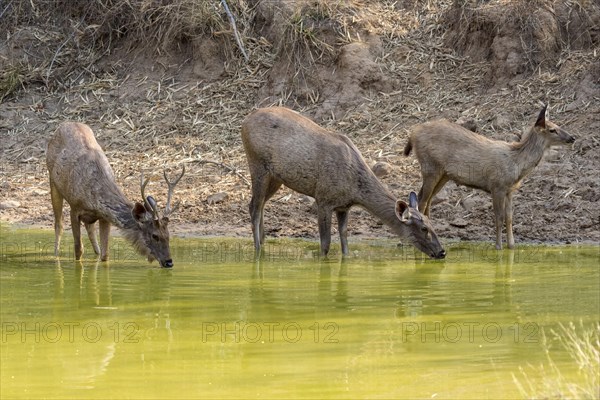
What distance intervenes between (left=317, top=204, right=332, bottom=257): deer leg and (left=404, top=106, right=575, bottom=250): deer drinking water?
65.6 inches

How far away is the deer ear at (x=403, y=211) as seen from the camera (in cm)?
1453

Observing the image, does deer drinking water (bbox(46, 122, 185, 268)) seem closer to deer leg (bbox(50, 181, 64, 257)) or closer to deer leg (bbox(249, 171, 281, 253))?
deer leg (bbox(50, 181, 64, 257))

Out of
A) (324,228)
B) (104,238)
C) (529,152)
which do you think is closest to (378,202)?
(324,228)

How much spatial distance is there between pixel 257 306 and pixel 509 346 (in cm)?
275

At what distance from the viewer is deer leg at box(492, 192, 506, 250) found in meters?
15.3

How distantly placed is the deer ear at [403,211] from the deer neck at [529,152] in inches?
86.0

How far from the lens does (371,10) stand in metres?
21.5

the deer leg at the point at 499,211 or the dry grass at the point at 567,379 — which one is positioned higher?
the deer leg at the point at 499,211

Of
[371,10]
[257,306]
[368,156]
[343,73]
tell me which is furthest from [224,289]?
[371,10]

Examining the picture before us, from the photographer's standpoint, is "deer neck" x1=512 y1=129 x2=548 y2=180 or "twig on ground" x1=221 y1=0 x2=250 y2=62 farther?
"twig on ground" x1=221 y1=0 x2=250 y2=62

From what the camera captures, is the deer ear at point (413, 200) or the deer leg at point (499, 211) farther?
the deer leg at point (499, 211)

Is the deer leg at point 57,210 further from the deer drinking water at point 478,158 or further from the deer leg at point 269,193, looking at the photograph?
the deer drinking water at point 478,158

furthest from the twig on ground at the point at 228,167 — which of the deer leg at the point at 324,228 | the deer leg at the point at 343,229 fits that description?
the deer leg at the point at 324,228

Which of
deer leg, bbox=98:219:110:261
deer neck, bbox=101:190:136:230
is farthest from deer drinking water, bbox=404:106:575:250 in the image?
deer leg, bbox=98:219:110:261
